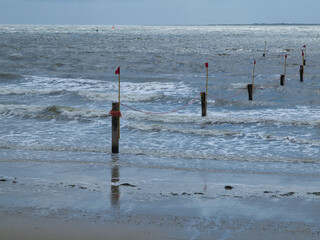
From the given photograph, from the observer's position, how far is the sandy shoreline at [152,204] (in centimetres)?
643

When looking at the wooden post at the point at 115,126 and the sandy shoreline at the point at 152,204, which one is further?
the wooden post at the point at 115,126

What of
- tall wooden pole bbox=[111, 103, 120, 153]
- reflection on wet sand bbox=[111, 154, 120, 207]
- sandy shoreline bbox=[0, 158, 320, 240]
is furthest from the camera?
tall wooden pole bbox=[111, 103, 120, 153]

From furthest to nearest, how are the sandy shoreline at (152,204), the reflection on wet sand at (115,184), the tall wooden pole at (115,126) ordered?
1. the tall wooden pole at (115,126)
2. the reflection on wet sand at (115,184)
3. the sandy shoreline at (152,204)

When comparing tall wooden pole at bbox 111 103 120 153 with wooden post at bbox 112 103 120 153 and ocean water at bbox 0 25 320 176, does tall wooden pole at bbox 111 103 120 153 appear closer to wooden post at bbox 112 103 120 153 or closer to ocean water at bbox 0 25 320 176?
wooden post at bbox 112 103 120 153

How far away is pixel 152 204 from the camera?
7656 mm

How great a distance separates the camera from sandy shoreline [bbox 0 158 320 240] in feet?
21.1

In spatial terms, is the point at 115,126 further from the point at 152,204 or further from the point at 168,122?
the point at 168,122

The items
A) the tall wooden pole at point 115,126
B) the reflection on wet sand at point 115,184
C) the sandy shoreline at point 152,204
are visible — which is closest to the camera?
the sandy shoreline at point 152,204

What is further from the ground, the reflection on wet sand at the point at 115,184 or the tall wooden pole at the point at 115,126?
the tall wooden pole at the point at 115,126

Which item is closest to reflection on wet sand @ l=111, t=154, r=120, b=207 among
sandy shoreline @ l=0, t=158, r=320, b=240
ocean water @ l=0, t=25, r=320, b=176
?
sandy shoreline @ l=0, t=158, r=320, b=240

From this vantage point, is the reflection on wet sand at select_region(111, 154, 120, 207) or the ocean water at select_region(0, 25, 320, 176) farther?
the ocean water at select_region(0, 25, 320, 176)

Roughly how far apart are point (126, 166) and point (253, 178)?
2998 millimetres

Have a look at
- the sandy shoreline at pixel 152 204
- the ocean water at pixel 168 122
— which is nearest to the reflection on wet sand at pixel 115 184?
the sandy shoreline at pixel 152 204

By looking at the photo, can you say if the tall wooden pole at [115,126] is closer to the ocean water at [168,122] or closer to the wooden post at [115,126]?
the wooden post at [115,126]
